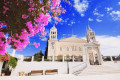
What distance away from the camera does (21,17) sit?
6.76 ft

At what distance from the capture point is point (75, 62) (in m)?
13.8

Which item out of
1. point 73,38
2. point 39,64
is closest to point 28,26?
point 39,64

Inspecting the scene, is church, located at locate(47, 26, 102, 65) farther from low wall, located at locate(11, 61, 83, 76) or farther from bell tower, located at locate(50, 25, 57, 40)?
low wall, located at locate(11, 61, 83, 76)

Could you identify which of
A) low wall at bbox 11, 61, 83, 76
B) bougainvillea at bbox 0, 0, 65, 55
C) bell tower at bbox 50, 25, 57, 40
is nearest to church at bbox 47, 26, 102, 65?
bell tower at bbox 50, 25, 57, 40

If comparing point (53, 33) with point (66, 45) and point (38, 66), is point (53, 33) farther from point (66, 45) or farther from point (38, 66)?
point (38, 66)

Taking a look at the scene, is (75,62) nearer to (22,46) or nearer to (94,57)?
(94,57)

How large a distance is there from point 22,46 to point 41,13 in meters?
1.47

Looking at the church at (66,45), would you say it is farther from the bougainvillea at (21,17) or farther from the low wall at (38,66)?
the bougainvillea at (21,17)

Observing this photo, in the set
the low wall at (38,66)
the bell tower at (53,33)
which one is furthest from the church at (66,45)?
the low wall at (38,66)

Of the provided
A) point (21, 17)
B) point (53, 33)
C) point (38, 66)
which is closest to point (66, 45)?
point (53, 33)

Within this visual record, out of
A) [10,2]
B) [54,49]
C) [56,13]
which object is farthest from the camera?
[54,49]

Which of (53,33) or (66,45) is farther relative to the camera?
(53,33)

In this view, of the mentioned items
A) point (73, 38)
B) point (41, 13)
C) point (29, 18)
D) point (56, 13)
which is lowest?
point (29, 18)

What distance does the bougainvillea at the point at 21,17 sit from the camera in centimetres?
195
